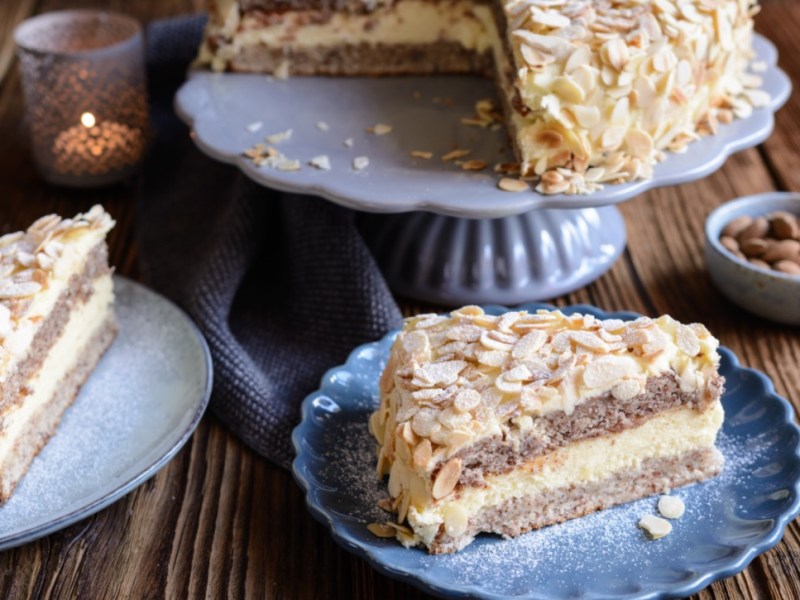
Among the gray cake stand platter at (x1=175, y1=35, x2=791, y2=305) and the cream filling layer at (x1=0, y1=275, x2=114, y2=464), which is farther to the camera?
the gray cake stand platter at (x1=175, y1=35, x2=791, y2=305)

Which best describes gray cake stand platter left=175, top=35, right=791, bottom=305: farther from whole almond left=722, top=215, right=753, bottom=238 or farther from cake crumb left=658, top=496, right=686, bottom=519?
cake crumb left=658, top=496, right=686, bottom=519

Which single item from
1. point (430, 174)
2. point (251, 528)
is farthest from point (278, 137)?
point (251, 528)

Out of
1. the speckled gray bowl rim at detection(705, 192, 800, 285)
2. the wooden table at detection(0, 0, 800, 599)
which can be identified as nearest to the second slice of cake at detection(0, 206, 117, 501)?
the wooden table at detection(0, 0, 800, 599)

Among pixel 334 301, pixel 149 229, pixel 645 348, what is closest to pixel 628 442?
pixel 645 348

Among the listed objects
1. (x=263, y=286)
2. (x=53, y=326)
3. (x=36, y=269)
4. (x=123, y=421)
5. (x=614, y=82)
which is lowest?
(x=263, y=286)

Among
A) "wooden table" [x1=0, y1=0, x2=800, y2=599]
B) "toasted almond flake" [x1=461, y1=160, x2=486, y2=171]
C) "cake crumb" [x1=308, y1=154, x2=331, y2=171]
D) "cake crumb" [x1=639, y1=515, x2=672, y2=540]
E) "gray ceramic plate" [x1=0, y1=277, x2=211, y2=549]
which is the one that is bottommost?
"wooden table" [x1=0, y1=0, x2=800, y2=599]

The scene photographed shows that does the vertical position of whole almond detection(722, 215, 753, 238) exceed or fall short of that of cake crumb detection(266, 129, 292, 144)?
it falls short

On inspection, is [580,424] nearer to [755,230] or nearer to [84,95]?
[755,230]
